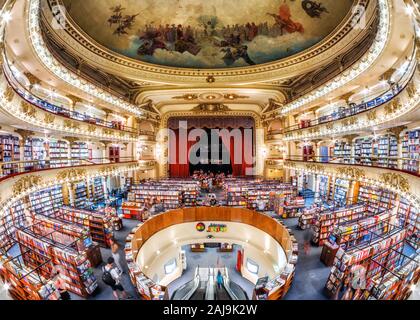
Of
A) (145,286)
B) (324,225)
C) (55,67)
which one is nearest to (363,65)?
(324,225)

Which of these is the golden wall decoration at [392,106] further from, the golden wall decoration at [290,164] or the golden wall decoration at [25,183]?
the golden wall decoration at [25,183]

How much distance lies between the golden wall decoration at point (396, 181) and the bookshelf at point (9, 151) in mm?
12911

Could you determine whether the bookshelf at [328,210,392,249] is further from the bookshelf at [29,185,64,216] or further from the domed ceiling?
the bookshelf at [29,185,64,216]

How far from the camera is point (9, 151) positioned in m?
7.72

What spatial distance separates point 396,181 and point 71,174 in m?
11.7

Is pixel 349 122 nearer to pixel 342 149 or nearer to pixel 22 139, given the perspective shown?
pixel 342 149

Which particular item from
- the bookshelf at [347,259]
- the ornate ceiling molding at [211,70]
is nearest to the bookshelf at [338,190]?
the bookshelf at [347,259]

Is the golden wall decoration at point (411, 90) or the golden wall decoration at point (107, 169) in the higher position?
the golden wall decoration at point (411, 90)

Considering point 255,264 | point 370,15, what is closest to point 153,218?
point 255,264

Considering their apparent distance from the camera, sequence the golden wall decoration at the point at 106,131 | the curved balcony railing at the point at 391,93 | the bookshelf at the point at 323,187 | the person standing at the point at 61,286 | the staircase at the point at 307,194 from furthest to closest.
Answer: the staircase at the point at 307,194, the bookshelf at the point at 323,187, the golden wall decoration at the point at 106,131, the curved balcony railing at the point at 391,93, the person standing at the point at 61,286

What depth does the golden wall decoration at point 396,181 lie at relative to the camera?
16.6 feet

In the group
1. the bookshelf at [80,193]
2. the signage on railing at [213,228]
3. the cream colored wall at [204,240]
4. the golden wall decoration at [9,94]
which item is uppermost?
the golden wall decoration at [9,94]

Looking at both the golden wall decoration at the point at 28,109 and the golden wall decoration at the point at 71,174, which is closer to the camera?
the golden wall decoration at the point at 28,109

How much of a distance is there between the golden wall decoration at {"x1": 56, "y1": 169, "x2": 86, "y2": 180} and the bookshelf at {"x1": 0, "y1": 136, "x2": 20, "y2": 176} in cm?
161
